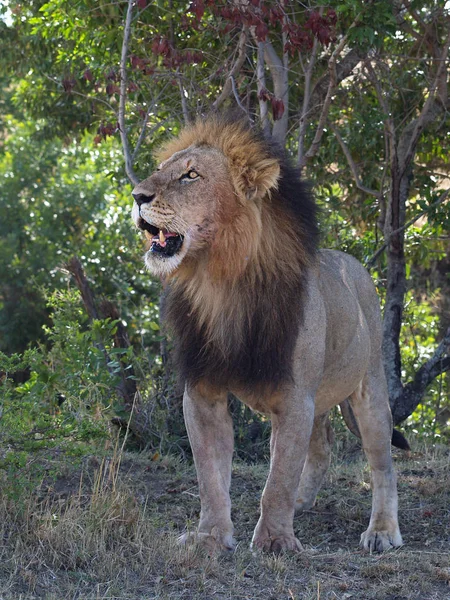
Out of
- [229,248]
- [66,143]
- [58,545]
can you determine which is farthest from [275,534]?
[66,143]

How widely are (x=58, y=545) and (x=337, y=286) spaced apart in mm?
1841

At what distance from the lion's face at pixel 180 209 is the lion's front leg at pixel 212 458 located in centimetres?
61

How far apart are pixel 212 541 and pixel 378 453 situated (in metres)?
1.22

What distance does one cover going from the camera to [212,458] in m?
4.29

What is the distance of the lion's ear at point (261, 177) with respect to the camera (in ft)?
13.6

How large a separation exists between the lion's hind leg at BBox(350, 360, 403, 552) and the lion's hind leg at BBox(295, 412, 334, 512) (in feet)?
1.33

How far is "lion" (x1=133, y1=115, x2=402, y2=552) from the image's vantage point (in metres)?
4.11

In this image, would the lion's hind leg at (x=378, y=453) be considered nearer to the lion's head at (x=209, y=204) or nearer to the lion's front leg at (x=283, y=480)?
the lion's front leg at (x=283, y=480)


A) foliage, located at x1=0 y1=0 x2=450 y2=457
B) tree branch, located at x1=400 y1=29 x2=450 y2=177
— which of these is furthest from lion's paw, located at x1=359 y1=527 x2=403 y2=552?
tree branch, located at x1=400 y1=29 x2=450 y2=177

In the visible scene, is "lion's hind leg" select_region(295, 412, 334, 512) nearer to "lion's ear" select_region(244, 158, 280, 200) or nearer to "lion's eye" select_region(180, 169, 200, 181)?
"lion's ear" select_region(244, 158, 280, 200)

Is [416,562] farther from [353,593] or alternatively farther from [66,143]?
[66,143]

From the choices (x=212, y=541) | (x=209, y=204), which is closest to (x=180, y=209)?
(x=209, y=204)

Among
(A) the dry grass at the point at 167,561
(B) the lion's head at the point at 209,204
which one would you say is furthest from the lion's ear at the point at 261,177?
Result: (A) the dry grass at the point at 167,561

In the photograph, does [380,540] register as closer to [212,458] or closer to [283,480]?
[283,480]
